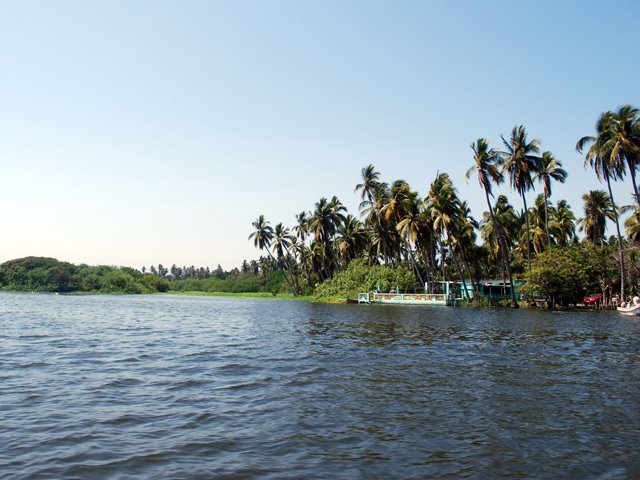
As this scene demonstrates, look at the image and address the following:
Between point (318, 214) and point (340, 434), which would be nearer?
point (340, 434)

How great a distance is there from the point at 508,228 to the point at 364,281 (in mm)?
23916

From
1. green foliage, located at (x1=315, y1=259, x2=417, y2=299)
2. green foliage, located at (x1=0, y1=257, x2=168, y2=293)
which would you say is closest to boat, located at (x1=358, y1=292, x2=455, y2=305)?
green foliage, located at (x1=315, y1=259, x2=417, y2=299)

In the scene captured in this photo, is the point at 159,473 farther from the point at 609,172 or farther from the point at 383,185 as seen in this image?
the point at 383,185

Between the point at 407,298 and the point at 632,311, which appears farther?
the point at 407,298

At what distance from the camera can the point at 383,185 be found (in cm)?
8075

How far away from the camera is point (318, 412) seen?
10438mm

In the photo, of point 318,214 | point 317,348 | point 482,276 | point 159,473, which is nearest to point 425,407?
point 159,473

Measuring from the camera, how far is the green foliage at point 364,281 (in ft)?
241

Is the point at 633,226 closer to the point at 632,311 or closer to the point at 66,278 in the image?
the point at 632,311

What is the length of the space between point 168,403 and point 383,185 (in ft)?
237

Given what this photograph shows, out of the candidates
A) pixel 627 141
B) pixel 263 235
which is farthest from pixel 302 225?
pixel 627 141

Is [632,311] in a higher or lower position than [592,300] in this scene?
lower

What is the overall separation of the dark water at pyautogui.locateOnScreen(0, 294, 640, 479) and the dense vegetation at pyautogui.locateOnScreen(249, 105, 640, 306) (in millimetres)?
38204

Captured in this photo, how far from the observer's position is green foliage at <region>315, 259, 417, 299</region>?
73500 millimetres
